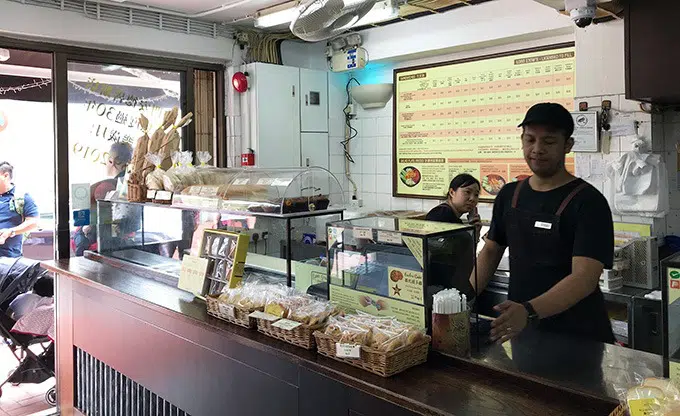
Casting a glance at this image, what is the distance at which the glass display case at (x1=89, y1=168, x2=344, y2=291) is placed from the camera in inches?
95.6

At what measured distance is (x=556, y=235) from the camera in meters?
2.11

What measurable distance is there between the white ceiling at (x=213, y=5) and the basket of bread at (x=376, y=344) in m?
3.13

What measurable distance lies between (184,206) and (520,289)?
1.63 metres

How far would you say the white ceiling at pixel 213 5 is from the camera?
4.22m

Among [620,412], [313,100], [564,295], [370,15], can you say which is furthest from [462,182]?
[620,412]

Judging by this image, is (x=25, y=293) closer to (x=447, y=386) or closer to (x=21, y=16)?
(x=21, y=16)

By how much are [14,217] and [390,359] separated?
4172 mm

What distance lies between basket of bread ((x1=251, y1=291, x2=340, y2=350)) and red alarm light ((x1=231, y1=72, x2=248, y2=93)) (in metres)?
3.18

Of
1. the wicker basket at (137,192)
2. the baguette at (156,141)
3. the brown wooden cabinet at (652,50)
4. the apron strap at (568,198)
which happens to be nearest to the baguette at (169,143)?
the baguette at (156,141)

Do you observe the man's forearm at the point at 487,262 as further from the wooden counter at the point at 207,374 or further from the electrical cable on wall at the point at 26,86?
the electrical cable on wall at the point at 26,86

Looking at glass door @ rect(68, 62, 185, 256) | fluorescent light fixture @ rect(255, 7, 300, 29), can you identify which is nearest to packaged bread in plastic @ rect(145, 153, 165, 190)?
glass door @ rect(68, 62, 185, 256)

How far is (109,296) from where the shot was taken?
109 inches

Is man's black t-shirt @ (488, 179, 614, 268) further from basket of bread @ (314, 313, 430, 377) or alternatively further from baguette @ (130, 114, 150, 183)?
baguette @ (130, 114, 150, 183)

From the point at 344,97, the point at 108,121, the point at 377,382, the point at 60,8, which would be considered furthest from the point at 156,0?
the point at 377,382
